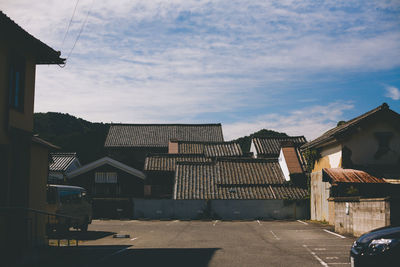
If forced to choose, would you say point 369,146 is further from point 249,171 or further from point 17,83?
point 17,83

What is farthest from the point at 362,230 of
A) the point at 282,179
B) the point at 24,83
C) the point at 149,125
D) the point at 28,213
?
the point at 149,125

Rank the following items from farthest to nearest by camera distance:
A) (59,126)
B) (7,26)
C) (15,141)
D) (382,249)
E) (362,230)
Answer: (59,126) → (362,230) → (15,141) → (7,26) → (382,249)

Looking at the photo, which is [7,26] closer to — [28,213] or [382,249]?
[28,213]

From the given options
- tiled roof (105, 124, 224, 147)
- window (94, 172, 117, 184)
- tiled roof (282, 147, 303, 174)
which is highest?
tiled roof (105, 124, 224, 147)

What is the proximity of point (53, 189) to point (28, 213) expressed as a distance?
6.32 metres

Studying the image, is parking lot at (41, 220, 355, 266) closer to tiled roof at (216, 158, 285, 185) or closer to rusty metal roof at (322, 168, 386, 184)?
rusty metal roof at (322, 168, 386, 184)

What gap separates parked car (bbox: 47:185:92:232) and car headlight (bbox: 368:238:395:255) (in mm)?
12872

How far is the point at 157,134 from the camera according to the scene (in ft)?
196

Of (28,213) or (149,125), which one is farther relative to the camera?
(149,125)

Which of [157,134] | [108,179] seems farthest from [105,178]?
[157,134]

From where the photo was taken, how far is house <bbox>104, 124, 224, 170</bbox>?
183ft

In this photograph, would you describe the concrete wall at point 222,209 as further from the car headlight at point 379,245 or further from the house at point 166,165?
the car headlight at point 379,245

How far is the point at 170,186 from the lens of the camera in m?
38.5

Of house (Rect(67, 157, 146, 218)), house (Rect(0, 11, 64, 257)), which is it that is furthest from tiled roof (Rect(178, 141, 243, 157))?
house (Rect(0, 11, 64, 257))
